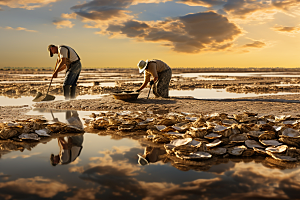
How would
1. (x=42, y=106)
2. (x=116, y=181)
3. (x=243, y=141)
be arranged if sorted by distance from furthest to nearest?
(x=42, y=106), (x=243, y=141), (x=116, y=181)

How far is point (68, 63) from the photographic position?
7.83 m

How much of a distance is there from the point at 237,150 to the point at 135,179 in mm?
1364

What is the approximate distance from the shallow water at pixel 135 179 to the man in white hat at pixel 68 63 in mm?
4930

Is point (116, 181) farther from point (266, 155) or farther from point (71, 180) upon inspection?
point (266, 155)

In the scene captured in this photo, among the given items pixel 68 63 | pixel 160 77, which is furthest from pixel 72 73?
pixel 160 77

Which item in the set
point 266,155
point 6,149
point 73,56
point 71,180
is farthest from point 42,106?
point 266,155

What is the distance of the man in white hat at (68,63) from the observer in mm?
7465

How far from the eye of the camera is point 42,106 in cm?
747

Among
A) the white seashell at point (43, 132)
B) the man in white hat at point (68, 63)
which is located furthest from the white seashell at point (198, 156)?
the man in white hat at point (68, 63)

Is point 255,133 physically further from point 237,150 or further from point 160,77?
point 160,77

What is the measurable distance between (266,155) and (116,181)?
183cm

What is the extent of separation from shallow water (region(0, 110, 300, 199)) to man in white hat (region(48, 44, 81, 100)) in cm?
493

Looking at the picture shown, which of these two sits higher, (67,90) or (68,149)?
(67,90)

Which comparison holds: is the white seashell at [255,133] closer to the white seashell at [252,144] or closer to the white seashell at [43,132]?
the white seashell at [252,144]
